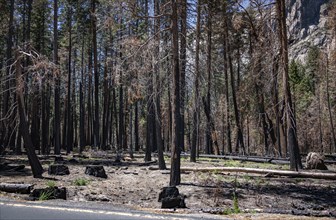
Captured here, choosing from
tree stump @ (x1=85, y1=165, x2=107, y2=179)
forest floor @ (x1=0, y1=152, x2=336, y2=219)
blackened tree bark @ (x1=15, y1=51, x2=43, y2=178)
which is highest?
blackened tree bark @ (x1=15, y1=51, x2=43, y2=178)

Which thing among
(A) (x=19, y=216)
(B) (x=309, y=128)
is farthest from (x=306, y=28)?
(A) (x=19, y=216)

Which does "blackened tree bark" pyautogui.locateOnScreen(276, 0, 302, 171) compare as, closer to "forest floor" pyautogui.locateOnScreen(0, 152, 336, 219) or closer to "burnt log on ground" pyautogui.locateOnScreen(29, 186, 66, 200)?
"forest floor" pyautogui.locateOnScreen(0, 152, 336, 219)

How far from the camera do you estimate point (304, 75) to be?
5781 centimetres

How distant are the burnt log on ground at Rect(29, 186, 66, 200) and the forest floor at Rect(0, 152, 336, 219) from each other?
402mm

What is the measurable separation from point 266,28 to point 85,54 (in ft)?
91.2

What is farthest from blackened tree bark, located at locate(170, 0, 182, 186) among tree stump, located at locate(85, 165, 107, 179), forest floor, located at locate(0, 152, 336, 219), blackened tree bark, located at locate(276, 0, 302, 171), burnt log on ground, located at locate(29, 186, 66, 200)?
blackened tree bark, located at locate(276, 0, 302, 171)

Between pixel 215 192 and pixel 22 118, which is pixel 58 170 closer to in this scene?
pixel 22 118

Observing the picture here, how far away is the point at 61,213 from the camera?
18.5 ft

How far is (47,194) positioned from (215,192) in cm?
433

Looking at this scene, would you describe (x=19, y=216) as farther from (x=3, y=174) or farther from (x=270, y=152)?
(x=270, y=152)

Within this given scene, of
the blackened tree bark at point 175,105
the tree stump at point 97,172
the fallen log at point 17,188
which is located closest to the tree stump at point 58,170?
the tree stump at point 97,172

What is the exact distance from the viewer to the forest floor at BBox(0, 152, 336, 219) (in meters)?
7.55

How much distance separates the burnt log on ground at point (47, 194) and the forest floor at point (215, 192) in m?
0.40

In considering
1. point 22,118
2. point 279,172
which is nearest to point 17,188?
point 22,118
